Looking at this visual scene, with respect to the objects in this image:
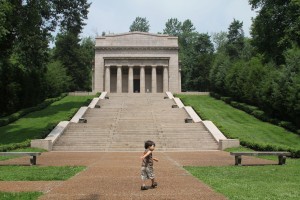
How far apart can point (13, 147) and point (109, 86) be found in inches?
1754

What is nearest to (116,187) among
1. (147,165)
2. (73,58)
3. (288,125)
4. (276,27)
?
(147,165)

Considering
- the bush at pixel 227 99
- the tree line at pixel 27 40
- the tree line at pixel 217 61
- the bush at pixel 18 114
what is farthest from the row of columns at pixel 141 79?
the bush at pixel 18 114

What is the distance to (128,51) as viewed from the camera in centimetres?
6738

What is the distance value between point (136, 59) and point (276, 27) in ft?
98.4

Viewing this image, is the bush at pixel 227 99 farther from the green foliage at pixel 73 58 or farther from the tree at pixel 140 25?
the tree at pixel 140 25

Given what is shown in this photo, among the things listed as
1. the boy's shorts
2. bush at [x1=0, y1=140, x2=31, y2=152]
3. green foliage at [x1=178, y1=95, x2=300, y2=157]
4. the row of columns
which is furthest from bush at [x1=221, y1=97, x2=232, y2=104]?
the boy's shorts

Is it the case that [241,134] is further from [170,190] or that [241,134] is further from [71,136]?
[170,190]

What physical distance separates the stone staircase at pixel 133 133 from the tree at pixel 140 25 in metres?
82.8

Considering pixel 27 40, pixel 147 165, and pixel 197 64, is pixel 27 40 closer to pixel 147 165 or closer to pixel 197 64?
pixel 147 165

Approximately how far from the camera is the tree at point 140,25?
388 ft

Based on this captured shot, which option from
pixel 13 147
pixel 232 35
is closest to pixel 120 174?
pixel 13 147

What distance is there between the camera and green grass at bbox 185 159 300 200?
30.2ft

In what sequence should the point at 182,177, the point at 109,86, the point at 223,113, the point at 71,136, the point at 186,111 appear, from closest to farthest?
1. the point at 182,177
2. the point at 71,136
3. the point at 186,111
4. the point at 223,113
5. the point at 109,86

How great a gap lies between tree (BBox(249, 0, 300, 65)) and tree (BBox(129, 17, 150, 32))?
7559 centimetres
